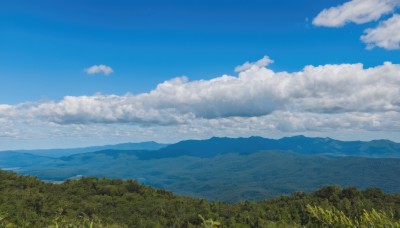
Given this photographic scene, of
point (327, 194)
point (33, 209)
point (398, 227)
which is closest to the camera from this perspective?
point (398, 227)

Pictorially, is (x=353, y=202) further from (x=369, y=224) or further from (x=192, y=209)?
(x=369, y=224)

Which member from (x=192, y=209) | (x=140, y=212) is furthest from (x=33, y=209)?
(x=192, y=209)

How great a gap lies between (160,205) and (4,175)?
26.0 m

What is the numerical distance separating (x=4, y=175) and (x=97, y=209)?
2069cm

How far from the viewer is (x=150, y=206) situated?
142ft

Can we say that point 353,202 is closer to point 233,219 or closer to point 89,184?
point 233,219

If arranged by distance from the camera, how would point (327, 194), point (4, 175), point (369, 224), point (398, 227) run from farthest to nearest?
point (4, 175) → point (327, 194) → point (369, 224) → point (398, 227)

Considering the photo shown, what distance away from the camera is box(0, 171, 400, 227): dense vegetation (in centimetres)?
3303

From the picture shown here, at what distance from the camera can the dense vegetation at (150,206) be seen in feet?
108

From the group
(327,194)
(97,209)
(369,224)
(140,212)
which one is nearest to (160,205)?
(140,212)

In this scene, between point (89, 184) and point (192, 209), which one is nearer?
point (192, 209)

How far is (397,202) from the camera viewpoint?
41.5 meters

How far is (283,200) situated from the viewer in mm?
46312

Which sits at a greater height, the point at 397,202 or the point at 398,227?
the point at 398,227
